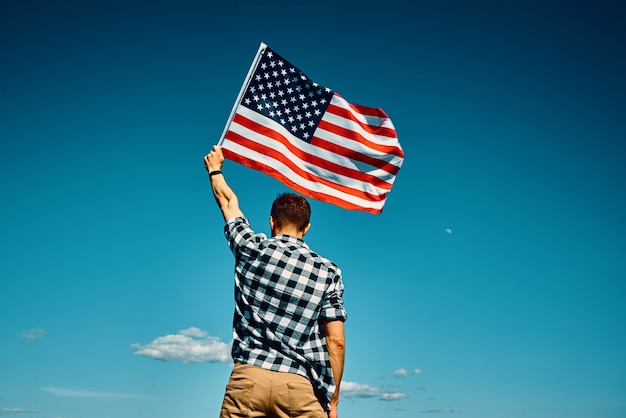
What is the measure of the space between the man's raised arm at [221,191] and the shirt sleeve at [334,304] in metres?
1.00

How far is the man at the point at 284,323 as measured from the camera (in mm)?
4449

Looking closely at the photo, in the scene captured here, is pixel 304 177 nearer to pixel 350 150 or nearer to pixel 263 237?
pixel 350 150

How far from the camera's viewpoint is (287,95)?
26.7 ft

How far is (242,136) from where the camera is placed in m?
7.57

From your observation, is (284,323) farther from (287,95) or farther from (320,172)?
(287,95)

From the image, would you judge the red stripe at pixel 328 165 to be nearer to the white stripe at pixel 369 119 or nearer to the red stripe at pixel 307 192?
the red stripe at pixel 307 192

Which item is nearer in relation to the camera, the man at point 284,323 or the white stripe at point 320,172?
the man at point 284,323

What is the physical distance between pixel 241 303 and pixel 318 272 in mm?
666

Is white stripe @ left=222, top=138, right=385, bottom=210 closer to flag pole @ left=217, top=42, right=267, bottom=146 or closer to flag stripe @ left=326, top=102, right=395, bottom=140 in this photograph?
flag pole @ left=217, top=42, right=267, bottom=146

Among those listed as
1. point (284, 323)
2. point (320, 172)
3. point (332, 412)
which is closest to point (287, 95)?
point (320, 172)

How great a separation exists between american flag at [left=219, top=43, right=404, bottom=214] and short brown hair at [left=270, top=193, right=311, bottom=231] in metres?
2.50

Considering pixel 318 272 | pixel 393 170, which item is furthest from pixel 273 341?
pixel 393 170

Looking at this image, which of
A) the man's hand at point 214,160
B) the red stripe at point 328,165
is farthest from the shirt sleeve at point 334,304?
the red stripe at point 328,165

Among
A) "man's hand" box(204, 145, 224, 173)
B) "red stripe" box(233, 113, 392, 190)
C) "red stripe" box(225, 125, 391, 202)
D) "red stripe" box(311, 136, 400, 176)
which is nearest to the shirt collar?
"man's hand" box(204, 145, 224, 173)
